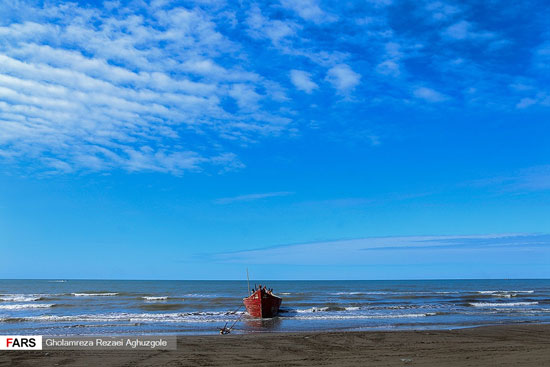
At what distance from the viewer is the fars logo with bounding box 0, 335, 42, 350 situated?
45.9 feet

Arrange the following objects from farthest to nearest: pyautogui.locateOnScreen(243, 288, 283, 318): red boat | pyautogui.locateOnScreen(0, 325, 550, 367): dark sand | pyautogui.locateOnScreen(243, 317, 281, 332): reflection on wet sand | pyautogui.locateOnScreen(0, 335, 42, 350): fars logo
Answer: pyautogui.locateOnScreen(243, 288, 283, 318): red boat → pyautogui.locateOnScreen(243, 317, 281, 332): reflection on wet sand → pyautogui.locateOnScreen(0, 335, 42, 350): fars logo → pyautogui.locateOnScreen(0, 325, 550, 367): dark sand

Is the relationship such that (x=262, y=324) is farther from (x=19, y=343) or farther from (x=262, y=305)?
(x=19, y=343)

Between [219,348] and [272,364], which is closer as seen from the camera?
[272,364]

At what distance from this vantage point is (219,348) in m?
14.0

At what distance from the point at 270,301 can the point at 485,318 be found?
14.2 m

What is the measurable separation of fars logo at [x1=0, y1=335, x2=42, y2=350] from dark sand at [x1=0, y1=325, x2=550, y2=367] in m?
1.12

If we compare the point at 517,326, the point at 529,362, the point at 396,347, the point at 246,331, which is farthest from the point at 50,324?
the point at 517,326

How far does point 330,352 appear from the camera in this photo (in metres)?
13.0

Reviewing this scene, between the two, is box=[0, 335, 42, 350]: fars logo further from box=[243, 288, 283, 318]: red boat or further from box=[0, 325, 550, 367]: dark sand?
box=[243, 288, 283, 318]: red boat

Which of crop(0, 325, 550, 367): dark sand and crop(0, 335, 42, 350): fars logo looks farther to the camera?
crop(0, 335, 42, 350): fars logo

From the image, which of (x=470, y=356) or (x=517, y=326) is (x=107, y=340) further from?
(x=517, y=326)

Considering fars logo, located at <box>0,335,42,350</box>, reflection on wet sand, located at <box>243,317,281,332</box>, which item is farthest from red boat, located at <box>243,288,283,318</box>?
fars logo, located at <box>0,335,42,350</box>

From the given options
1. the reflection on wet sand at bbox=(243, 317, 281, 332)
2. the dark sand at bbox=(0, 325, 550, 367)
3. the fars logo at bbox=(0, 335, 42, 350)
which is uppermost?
the fars logo at bbox=(0, 335, 42, 350)

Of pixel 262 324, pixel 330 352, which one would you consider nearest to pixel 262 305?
pixel 262 324
